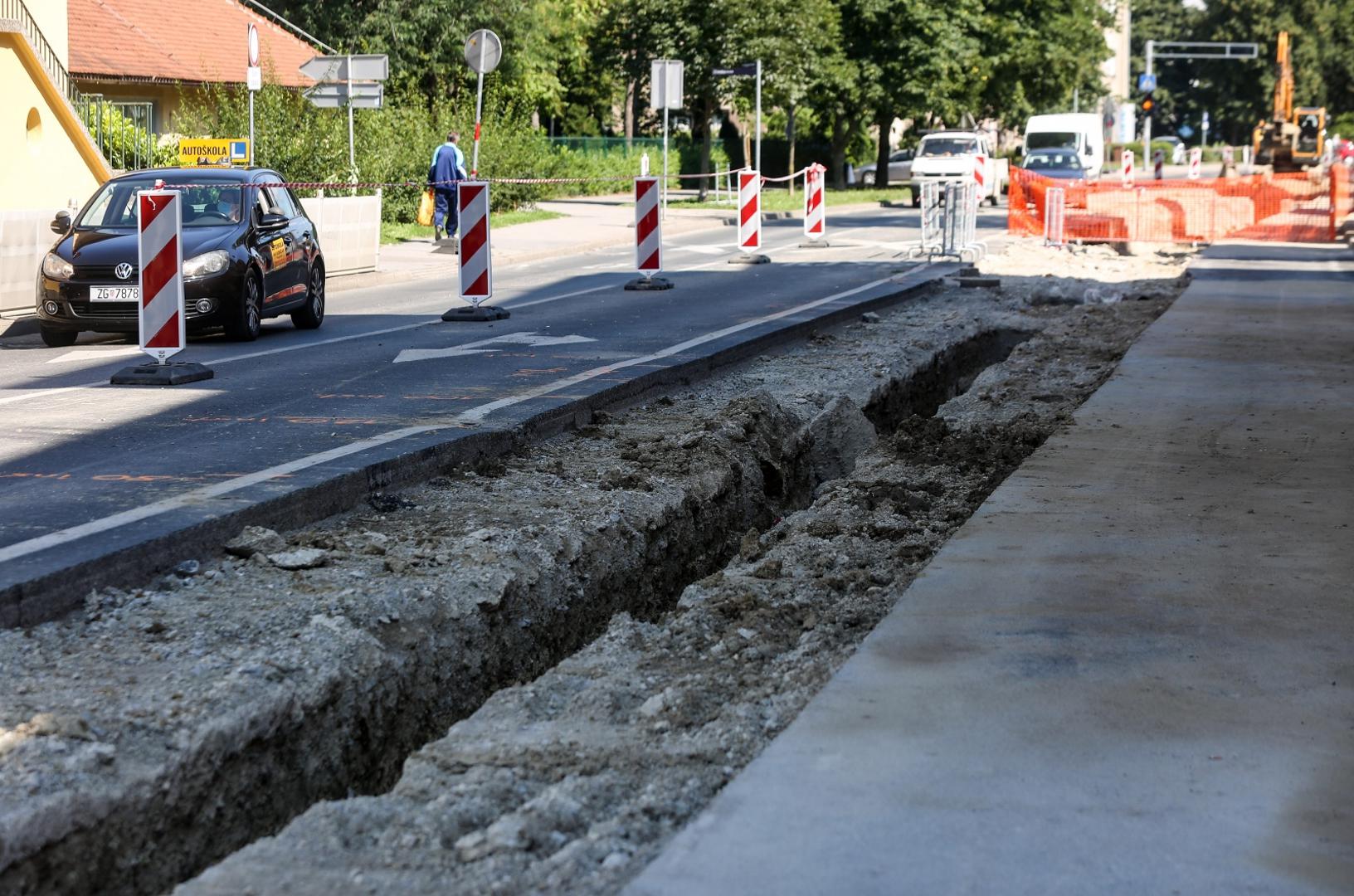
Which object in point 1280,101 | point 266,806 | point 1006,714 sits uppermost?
point 1280,101

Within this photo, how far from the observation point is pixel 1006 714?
4.13 m

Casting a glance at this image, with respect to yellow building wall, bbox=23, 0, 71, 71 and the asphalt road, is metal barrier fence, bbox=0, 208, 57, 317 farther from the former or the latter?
yellow building wall, bbox=23, 0, 71, 71

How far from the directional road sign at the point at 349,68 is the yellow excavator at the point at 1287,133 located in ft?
112

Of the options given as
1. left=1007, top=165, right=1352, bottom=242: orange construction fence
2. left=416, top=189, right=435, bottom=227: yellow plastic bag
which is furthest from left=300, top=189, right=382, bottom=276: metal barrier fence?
left=1007, top=165, right=1352, bottom=242: orange construction fence

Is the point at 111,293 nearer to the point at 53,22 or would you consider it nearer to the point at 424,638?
the point at 424,638

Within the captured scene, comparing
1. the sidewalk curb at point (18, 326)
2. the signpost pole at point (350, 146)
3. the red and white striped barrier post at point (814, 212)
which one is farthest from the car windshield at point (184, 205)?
the red and white striped barrier post at point (814, 212)

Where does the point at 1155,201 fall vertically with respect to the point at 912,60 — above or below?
below

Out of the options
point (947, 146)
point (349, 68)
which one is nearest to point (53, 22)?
point (349, 68)

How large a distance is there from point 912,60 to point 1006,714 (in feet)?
156

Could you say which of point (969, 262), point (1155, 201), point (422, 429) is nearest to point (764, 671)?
point (422, 429)

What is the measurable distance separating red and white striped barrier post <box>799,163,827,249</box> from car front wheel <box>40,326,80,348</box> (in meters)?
13.9

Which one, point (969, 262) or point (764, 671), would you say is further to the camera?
point (969, 262)

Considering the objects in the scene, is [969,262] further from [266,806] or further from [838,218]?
[266,806]

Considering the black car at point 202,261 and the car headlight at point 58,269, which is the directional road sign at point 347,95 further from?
the car headlight at point 58,269
